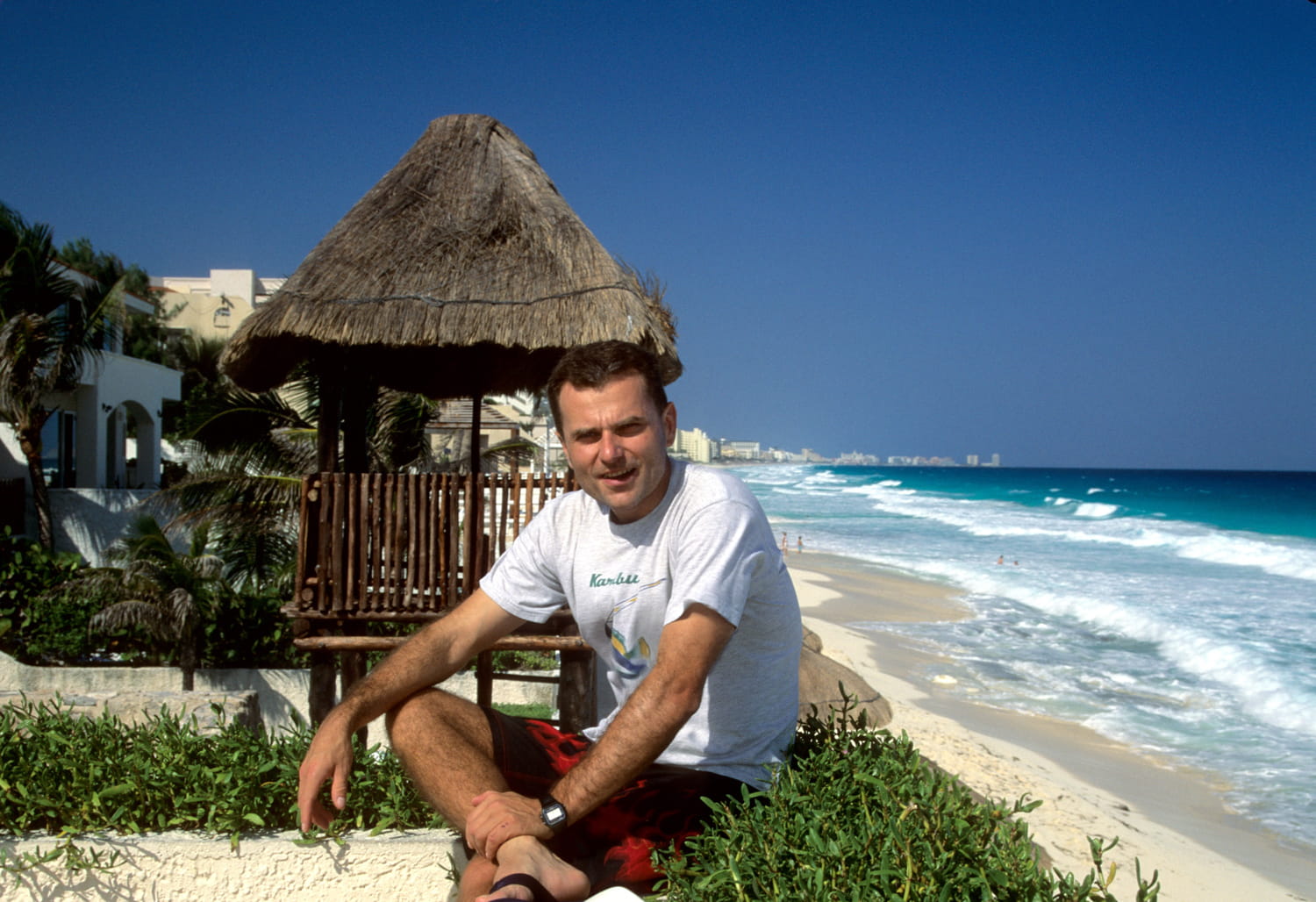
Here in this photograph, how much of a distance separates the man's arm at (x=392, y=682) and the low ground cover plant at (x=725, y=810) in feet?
1.15

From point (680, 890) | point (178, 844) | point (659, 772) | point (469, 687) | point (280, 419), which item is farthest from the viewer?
point (280, 419)

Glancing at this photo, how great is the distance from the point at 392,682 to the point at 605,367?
3.51 ft

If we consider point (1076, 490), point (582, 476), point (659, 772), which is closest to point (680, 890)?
point (659, 772)

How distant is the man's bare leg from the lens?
2.12m

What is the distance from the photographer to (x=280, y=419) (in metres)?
11.5

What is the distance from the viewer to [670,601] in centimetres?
239

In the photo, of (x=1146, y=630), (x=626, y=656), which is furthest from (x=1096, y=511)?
(x=626, y=656)

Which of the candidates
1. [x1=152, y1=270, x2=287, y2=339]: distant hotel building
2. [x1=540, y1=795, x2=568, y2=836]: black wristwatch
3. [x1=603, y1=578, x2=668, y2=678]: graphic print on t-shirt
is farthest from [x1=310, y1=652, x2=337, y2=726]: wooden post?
[x1=152, y1=270, x2=287, y2=339]: distant hotel building

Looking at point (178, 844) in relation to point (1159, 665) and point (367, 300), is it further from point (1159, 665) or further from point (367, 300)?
point (1159, 665)

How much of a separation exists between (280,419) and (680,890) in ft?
34.1

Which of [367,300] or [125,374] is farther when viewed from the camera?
[125,374]

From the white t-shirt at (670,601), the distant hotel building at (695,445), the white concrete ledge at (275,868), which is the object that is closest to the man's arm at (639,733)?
the white t-shirt at (670,601)

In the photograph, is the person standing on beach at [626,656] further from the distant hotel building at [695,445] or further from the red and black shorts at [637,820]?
the distant hotel building at [695,445]

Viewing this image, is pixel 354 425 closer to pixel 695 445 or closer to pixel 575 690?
pixel 575 690
